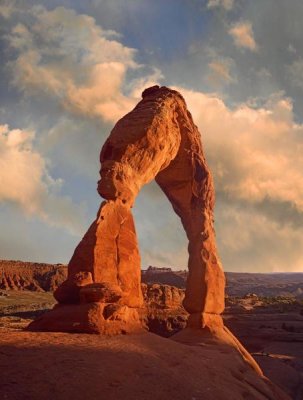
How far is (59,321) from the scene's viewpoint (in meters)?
10.2

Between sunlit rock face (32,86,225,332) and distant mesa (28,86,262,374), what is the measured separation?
2 centimetres

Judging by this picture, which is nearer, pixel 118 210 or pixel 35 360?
pixel 35 360

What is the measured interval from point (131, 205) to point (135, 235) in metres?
1.05

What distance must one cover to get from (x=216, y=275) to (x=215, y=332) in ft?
7.44

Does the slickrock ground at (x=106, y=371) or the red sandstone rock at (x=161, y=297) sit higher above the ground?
the red sandstone rock at (x=161, y=297)

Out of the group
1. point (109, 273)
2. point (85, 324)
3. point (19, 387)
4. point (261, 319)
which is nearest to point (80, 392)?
point (19, 387)

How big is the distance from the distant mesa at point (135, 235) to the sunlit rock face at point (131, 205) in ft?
0.08

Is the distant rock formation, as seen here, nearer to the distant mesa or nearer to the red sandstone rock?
the red sandstone rock

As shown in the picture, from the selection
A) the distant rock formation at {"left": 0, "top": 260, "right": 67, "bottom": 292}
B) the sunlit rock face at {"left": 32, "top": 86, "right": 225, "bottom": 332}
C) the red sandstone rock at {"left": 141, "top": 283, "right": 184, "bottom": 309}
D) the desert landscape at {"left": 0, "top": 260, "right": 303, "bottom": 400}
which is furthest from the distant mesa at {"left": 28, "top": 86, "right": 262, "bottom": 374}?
the distant rock formation at {"left": 0, "top": 260, "right": 67, "bottom": 292}

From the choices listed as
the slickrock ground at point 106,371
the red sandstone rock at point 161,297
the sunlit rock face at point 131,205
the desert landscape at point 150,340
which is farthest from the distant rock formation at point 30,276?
the slickrock ground at point 106,371

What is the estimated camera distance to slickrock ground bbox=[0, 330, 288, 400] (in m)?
A: 5.76

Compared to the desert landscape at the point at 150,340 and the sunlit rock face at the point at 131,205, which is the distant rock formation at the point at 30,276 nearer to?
the desert landscape at the point at 150,340

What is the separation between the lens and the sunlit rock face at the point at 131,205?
37.7ft

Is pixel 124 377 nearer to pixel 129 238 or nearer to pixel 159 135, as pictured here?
pixel 129 238
